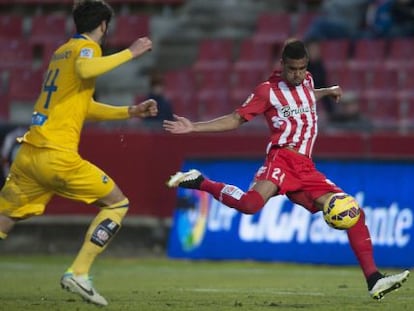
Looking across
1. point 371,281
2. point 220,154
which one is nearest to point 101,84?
point 220,154

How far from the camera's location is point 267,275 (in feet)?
49.3

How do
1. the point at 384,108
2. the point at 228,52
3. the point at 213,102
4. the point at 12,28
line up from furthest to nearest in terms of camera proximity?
the point at 12,28 → the point at 228,52 → the point at 213,102 → the point at 384,108

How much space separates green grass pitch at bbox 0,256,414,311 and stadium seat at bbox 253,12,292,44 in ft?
20.0

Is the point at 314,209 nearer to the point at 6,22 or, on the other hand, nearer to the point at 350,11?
the point at 350,11

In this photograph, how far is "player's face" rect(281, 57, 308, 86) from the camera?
11297 mm

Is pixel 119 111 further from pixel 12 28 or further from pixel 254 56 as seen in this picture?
pixel 12 28

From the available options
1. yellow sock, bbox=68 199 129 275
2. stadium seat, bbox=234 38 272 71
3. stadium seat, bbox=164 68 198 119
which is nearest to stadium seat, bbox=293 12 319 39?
stadium seat, bbox=234 38 272 71

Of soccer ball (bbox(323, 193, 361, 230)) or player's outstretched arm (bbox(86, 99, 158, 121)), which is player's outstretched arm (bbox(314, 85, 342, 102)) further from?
player's outstretched arm (bbox(86, 99, 158, 121))

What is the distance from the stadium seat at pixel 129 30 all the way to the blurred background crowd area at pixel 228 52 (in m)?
0.02

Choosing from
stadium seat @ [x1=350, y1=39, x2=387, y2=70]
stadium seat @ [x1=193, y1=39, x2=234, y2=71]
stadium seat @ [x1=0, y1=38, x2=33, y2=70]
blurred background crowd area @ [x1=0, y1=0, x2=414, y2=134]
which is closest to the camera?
blurred background crowd area @ [x1=0, y1=0, x2=414, y2=134]

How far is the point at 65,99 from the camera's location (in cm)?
1034

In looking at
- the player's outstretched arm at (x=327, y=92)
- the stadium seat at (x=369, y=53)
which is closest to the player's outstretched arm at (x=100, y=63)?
the player's outstretched arm at (x=327, y=92)

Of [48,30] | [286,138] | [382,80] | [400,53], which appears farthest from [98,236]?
[48,30]

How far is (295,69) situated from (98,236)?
2.43 metres
